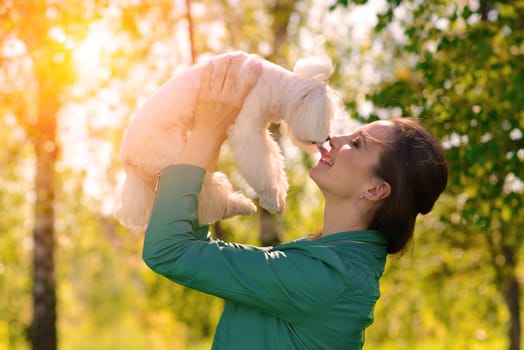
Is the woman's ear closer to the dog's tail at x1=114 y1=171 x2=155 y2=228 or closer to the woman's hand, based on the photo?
the woman's hand

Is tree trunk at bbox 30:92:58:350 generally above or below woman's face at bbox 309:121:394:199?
below

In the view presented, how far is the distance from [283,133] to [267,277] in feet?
8.70

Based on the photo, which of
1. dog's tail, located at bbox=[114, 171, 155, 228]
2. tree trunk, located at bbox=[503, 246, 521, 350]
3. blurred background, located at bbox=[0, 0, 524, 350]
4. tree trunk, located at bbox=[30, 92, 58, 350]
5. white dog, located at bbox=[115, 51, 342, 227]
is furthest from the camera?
tree trunk, located at bbox=[503, 246, 521, 350]

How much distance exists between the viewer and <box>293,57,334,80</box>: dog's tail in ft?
7.89

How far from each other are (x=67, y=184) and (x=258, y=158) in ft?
45.1

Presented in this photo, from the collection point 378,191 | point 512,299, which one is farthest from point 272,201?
point 512,299

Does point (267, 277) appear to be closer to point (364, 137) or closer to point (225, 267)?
point (225, 267)

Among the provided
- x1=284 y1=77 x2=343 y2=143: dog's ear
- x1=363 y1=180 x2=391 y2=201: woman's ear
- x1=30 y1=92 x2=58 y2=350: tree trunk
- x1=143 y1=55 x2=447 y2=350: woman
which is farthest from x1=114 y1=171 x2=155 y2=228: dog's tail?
x1=30 y1=92 x2=58 y2=350: tree trunk

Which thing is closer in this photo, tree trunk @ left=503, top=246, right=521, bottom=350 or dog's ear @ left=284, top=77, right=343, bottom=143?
dog's ear @ left=284, top=77, right=343, bottom=143

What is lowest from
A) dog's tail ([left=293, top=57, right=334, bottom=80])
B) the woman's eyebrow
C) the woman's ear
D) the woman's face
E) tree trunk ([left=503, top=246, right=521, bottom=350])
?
tree trunk ([left=503, top=246, right=521, bottom=350])

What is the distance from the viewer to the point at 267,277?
209cm

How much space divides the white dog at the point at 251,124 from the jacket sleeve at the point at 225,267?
27 cm

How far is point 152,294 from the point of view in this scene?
17.8 metres

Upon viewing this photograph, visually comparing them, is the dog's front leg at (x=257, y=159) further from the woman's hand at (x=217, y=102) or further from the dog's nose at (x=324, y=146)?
the dog's nose at (x=324, y=146)
